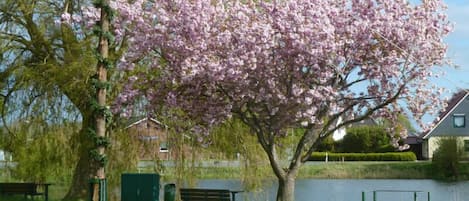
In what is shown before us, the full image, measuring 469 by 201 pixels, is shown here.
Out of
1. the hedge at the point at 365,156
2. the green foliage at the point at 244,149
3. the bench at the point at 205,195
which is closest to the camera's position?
the bench at the point at 205,195

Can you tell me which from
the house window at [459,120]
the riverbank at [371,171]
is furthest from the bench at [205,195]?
the house window at [459,120]

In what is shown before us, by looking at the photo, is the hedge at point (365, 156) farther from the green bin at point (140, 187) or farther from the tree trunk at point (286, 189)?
the tree trunk at point (286, 189)

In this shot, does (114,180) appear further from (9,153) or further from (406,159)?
(406,159)

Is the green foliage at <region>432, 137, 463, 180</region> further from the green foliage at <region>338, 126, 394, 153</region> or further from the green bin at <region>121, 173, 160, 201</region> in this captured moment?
the green bin at <region>121, 173, 160, 201</region>

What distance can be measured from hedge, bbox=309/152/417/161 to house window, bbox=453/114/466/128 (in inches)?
253

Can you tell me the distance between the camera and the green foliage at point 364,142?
193ft

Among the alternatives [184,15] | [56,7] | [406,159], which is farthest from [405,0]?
[406,159]

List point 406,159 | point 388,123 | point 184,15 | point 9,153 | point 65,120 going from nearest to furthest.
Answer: point 184,15
point 388,123
point 65,120
point 9,153
point 406,159

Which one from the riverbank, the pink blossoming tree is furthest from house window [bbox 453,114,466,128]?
the pink blossoming tree

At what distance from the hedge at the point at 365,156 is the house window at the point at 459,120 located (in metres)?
6.42

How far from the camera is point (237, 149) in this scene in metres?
22.0

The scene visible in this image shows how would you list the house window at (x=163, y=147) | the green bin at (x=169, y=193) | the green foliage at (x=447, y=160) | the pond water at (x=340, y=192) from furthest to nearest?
the green foliage at (x=447, y=160) → the pond water at (x=340, y=192) → the house window at (x=163, y=147) → the green bin at (x=169, y=193)

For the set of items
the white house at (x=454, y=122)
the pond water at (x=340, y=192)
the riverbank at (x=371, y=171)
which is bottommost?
the pond water at (x=340, y=192)

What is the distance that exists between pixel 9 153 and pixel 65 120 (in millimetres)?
2828
